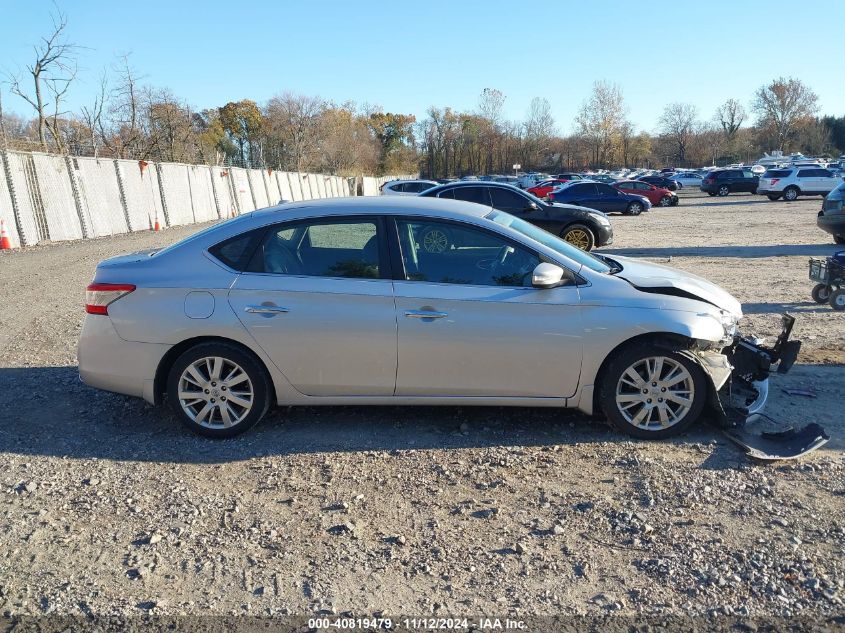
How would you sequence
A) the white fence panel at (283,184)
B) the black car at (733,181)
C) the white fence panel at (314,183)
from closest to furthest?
the white fence panel at (283,184), the black car at (733,181), the white fence panel at (314,183)

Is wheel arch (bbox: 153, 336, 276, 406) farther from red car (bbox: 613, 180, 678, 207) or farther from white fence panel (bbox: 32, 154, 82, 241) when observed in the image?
red car (bbox: 613, 180, 678, 207)

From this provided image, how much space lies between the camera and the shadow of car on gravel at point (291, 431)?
4668 mm

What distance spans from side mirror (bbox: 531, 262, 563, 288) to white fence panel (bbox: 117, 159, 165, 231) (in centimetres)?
2089

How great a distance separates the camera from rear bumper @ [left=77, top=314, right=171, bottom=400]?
15.7 ft

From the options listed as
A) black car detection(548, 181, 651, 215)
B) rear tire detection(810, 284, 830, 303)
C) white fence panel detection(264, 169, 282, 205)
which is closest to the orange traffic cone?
rear tire detection(810, 284, 830, 303)

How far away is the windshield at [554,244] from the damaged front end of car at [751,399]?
1.00 m

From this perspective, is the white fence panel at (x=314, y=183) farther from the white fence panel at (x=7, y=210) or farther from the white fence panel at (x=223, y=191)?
the white fence panel at (x=7, y=210)

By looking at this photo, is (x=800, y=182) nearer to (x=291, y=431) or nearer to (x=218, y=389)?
(x=291, y=431)

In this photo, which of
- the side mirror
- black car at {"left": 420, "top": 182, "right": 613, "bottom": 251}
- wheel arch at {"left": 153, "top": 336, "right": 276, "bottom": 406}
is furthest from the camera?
black car at {"left": 420, "top": 182, "right": 613, "bottom": 251}

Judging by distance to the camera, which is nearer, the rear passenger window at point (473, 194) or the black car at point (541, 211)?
the black car at point (541, 211)


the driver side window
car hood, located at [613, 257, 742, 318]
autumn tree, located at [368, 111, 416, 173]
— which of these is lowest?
car hood, located at [613, 257, 742, 318]

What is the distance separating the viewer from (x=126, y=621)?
292 centimetres

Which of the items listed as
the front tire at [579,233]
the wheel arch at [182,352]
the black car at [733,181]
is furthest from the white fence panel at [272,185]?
the wheel arch at [182,352]

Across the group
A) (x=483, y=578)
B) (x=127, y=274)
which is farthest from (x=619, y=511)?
(x=127, y=274)
